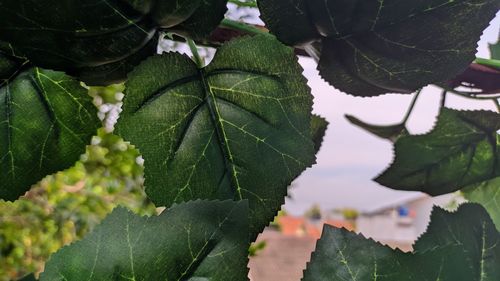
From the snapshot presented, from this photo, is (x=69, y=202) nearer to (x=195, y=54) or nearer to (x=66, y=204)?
(x=66, y=204)

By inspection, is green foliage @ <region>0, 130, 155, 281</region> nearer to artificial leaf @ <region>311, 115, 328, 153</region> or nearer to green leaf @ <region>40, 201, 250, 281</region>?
artificial leaf @ <region>311, 115, 328, 153</region>

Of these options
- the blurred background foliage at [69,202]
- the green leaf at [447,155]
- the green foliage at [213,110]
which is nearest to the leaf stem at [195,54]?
the green foliage at [213,110]

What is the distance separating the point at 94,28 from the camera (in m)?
0.19

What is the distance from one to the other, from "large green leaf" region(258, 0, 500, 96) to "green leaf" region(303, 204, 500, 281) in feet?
0.18

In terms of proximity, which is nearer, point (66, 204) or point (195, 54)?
point (195, 54)

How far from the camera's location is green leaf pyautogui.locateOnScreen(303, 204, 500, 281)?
205 millimetres

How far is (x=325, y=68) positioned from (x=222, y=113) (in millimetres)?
39

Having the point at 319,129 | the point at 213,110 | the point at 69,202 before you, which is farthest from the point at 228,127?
the point at 69,202

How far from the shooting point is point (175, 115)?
0.69ft

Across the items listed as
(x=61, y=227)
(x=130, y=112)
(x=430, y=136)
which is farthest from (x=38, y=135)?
(x=61, y=227)

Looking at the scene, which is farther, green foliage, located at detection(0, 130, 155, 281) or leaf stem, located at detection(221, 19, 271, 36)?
green foliage, located at detection(0, 130, 155, 281)

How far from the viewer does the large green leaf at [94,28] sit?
0.59 ft

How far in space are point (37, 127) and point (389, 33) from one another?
5.1 inches

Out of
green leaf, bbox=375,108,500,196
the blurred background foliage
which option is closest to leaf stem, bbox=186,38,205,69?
green leaf, bbox=375,108,500,196
